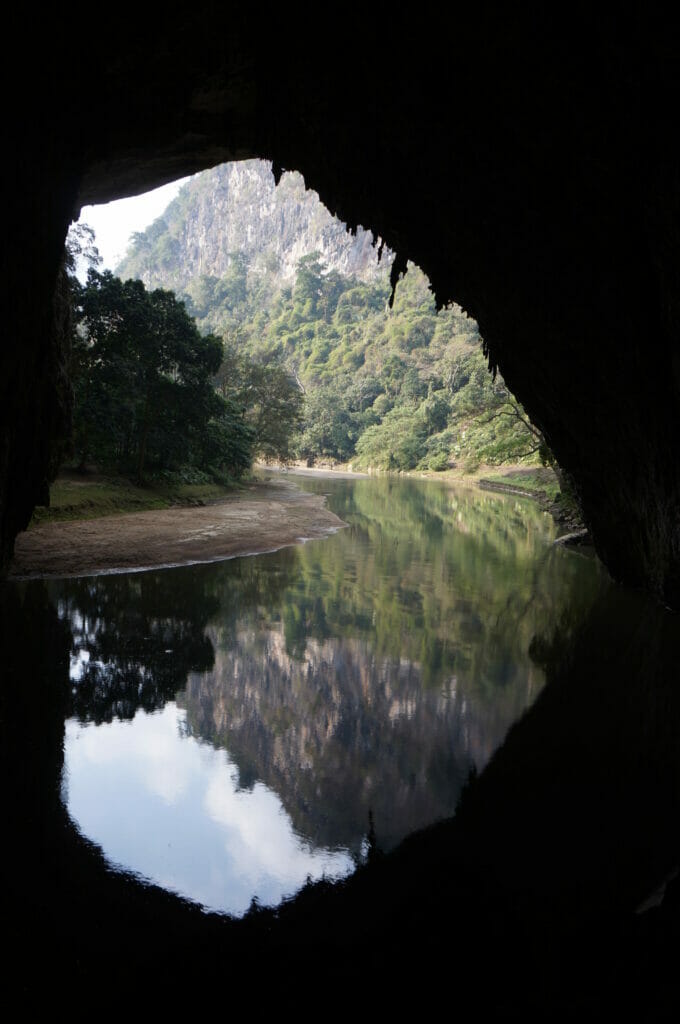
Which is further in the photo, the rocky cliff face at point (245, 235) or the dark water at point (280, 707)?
the rocky cliff face at point (245, 235)

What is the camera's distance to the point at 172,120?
25.5ft

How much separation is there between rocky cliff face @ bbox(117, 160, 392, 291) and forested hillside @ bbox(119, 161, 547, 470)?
1.13 ft

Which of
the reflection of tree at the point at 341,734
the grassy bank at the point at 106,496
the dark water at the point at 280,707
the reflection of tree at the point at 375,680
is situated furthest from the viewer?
the grassy bank at the point at 106,496

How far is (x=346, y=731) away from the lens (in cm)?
599

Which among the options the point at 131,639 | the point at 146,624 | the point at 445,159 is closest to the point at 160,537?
the point at 146,624

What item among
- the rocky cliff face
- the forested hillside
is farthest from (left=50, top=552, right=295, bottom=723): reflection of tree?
the rocky cliff face

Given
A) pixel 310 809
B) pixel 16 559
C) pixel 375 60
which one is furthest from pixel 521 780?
pixel 16 559

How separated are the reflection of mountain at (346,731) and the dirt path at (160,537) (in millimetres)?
5864

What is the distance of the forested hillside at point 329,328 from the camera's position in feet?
179

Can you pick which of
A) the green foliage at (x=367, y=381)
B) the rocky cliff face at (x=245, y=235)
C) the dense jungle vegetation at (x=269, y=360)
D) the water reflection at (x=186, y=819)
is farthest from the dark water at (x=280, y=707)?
the rocky cliff face at (x=245, y=235)

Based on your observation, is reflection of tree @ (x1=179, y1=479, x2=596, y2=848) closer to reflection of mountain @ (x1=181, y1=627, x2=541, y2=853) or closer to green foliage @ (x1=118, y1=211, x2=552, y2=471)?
reflection of mountain @ (x1=181, y1=627, x2=541, y2=853)

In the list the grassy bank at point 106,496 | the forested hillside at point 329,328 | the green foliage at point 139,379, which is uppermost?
the forested hillside at point 329,328

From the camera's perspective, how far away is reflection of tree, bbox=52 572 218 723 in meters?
6.68

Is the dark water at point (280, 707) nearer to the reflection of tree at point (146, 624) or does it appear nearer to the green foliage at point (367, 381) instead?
the reflection of tree at point (146, 624)
